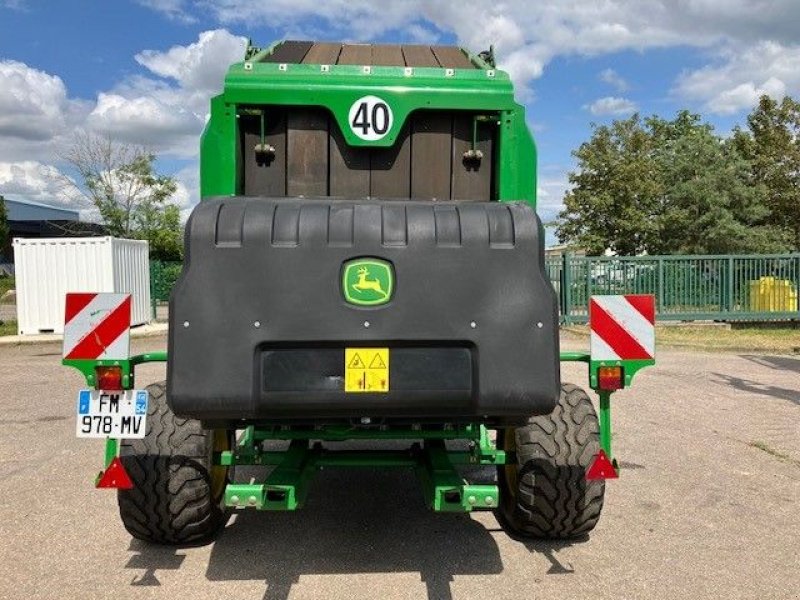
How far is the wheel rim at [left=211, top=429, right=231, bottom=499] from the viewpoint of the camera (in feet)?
13.3

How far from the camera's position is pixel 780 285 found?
19.3 m

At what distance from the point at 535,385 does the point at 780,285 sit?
18892 millimetres

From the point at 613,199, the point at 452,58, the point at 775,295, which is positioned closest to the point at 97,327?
the point at 452,58

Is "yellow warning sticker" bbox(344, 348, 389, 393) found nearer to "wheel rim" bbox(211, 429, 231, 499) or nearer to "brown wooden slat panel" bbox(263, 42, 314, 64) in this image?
"wheel rim" bbox(211, 429, 231, 499)

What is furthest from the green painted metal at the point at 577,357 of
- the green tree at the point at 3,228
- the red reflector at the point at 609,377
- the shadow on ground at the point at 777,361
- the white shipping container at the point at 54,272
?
the green tree at the point at 3,228

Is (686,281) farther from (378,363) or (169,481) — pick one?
(378,363)

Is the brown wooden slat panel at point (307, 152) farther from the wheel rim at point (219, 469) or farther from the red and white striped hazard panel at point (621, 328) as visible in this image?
the red and white striped hazard panel at point (621, 328)

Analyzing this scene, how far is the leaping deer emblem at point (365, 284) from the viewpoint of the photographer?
9.77ft

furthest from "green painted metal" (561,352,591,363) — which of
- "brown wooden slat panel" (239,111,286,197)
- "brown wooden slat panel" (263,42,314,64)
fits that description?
"brown wooden slat panel" (263,42,314,64)

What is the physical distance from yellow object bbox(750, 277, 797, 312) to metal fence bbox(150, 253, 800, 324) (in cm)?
3

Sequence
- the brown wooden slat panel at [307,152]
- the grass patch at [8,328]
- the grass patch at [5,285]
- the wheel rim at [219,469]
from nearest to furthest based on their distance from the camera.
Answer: the brown wooden slat panel at [307,152] < the wheel rim at [219,469] < the grass patch at [8,328] < the grass patch at [5,285]

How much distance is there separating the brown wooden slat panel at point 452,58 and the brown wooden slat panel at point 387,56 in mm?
254

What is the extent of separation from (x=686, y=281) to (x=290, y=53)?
56.7 feet

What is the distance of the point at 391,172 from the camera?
13.2 feet
